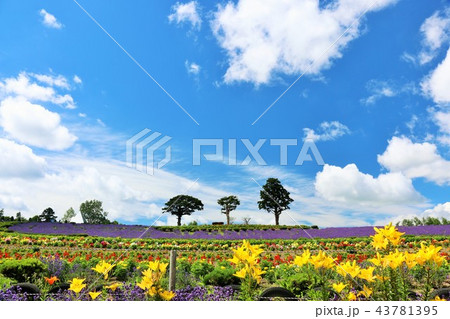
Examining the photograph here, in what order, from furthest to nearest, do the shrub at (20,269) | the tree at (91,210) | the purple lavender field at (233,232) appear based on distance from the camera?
1. the tree at (91,210)
2. the purple lavender field at (233,232)
3. the shrub at (20,269)

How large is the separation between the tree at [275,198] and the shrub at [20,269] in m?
27.9

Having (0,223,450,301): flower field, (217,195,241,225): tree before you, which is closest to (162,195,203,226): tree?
(217,195,241,225): tree

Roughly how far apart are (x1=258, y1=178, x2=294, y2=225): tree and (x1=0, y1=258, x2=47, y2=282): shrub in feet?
91.4

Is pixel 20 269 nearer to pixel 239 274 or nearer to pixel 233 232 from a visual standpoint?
pixel 239 274

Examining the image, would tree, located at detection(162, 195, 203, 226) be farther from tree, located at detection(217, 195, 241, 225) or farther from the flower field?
the flower field

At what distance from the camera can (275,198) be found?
118ft

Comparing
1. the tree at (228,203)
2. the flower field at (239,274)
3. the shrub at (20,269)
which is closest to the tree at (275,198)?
the tree at (228,203)

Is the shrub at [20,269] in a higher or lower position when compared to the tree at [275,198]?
lower

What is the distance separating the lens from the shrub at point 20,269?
796cm

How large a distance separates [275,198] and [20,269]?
29.5 meters

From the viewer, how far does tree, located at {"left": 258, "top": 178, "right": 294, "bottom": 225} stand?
1382 inches

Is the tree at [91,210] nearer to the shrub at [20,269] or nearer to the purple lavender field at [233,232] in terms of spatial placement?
the purple lavender field at [233,232]

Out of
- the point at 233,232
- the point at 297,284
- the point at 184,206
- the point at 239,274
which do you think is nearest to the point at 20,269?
the point at 297,284
